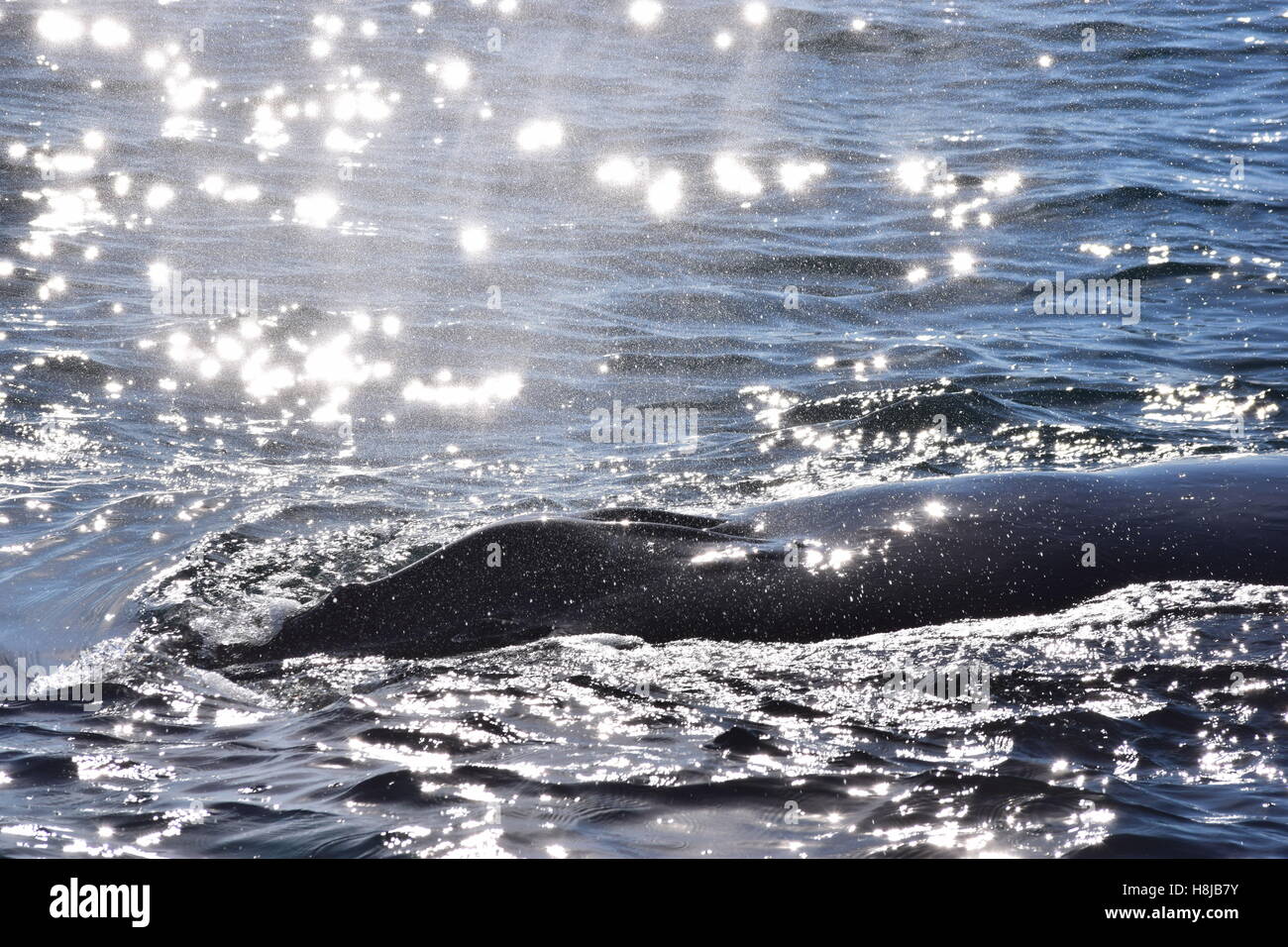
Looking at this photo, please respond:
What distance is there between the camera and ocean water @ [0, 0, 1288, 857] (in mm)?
4992

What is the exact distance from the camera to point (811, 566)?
20.0 ft

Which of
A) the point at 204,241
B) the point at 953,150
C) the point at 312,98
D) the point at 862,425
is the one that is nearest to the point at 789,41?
the point at 953,150

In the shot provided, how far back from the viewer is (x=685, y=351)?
12.0m

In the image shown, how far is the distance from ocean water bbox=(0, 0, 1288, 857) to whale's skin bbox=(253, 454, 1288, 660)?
11cm

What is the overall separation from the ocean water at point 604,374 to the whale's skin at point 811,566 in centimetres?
11

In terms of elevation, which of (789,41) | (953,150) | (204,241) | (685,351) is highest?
(789,41)

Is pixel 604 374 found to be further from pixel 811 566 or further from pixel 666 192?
pixel 666 192

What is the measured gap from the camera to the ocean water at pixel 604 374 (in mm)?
4992

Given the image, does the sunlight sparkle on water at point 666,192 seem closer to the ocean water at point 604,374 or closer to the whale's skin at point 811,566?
the ocean water at point 604,374

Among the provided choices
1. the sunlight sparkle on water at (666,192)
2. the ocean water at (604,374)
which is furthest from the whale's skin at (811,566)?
the sunlight sparkle on water at (666,192)

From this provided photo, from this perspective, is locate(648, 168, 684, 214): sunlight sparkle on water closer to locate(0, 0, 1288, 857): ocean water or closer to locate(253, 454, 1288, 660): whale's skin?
locate(0, 0, 1288, 857): ocean water

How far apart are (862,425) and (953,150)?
926cm

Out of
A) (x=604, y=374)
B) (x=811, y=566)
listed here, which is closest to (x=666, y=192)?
(x=604, y=374)

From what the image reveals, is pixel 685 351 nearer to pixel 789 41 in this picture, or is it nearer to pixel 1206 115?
pixel 1206 115
